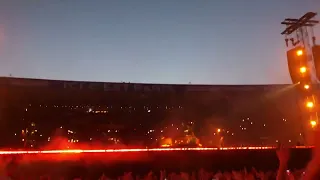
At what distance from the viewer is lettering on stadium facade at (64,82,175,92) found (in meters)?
20.3

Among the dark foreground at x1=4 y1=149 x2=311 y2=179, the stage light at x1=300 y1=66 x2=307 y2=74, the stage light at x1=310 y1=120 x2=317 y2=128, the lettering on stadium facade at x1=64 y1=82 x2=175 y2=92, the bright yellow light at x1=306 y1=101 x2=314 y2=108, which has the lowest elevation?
the dark foreground at x1=4 y1=149 x2=311 y2=179

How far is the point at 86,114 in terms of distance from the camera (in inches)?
845

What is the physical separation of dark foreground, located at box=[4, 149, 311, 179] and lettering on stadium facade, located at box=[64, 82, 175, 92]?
1576cm

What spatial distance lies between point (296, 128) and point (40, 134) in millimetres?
16701

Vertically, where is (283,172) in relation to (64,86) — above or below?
below

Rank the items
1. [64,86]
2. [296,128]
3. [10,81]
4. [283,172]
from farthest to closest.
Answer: [296,128], [64,86], [10,81], [283,172]

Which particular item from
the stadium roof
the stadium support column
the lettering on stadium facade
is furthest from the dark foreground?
the lettering on stadium facade

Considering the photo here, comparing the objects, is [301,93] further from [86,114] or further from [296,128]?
[86,114]

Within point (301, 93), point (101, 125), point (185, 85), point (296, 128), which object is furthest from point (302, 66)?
point (101, 125)

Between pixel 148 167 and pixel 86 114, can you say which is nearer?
pixel 148 167

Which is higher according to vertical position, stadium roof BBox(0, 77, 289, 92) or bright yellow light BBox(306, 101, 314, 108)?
stadium roof BBox(0, 77, 289, 92)

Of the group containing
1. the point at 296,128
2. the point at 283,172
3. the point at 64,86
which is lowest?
the point at 283,172

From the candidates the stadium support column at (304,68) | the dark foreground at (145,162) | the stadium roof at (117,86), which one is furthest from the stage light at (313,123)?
the dark foreground at (145,162)

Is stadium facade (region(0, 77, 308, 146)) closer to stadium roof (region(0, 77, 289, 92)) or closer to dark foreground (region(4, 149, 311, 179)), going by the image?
stadium roof (region(0, 77, 289, 92))
